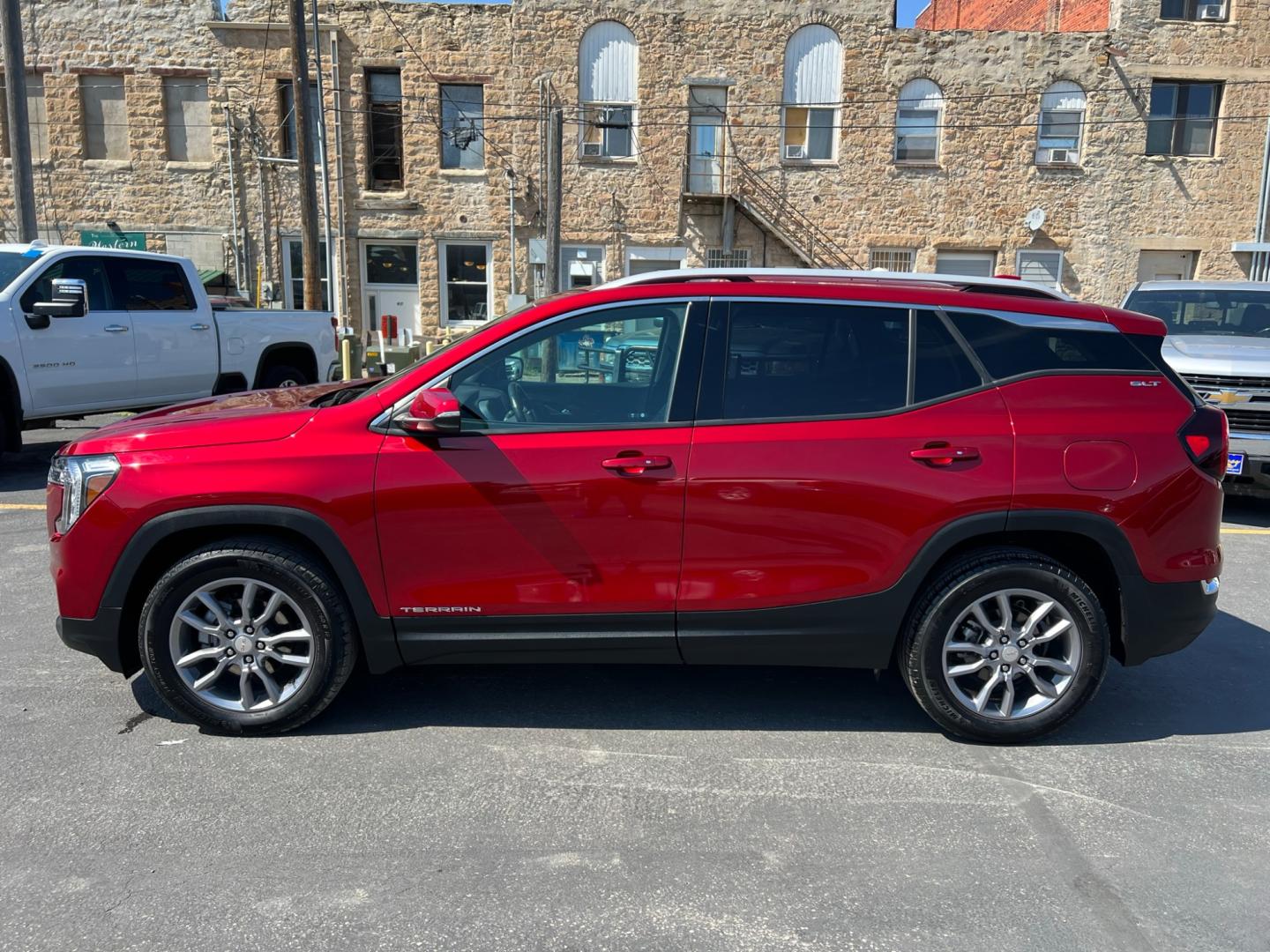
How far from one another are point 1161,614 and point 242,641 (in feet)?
12.2

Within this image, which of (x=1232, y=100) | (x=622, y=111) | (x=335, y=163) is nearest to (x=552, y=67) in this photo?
(x=622, y=111)

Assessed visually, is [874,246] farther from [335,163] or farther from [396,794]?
[396,794]

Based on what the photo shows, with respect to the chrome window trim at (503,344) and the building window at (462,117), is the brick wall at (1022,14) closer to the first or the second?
the building window at (462,117)

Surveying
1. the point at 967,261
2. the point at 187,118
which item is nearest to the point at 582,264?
the point at 967,261

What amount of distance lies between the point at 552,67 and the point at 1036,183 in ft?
41.4

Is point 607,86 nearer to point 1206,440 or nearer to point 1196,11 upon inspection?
point 1196,11

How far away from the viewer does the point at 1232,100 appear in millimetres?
23078

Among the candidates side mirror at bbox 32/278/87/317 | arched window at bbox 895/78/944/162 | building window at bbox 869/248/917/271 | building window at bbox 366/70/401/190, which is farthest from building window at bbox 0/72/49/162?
arched window at bbox 895/78/944/162

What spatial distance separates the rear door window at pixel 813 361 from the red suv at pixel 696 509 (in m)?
0.01

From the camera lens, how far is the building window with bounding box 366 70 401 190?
75.0 feet

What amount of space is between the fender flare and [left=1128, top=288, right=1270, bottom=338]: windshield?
809 centimetres

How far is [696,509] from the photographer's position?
3.55 metres

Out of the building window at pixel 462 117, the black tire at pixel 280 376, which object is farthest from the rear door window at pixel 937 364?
the building window at pixel 462 117

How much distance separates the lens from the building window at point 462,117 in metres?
22.9
